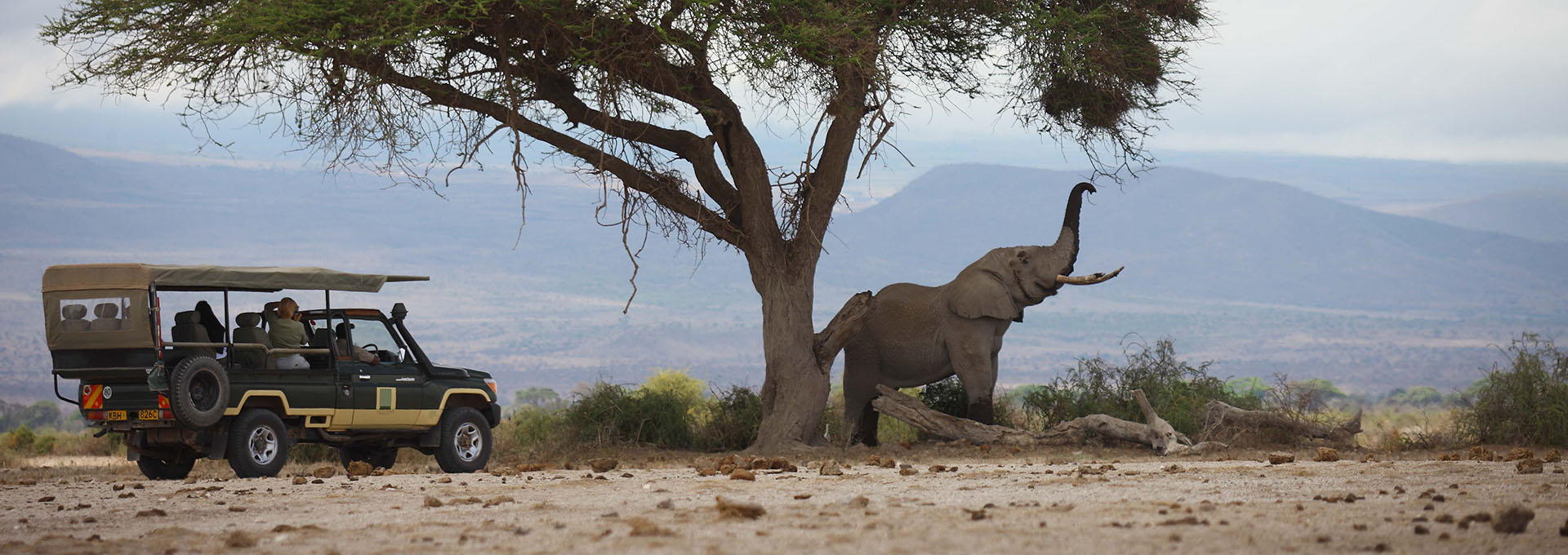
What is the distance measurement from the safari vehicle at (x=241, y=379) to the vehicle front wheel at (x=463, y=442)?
0.01m

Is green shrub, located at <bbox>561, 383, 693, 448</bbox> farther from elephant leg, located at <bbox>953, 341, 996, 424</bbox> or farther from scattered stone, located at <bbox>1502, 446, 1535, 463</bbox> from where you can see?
scattered stone, located at <bbox>1502, 446, 1535, 463</bbox>

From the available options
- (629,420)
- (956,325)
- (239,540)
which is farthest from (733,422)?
(239,540)

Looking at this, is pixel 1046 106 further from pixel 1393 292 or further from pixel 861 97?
pixel 1393 292

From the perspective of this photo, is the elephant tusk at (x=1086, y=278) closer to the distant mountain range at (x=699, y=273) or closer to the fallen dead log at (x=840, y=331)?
the fallen dead log at (x=840, y=331)

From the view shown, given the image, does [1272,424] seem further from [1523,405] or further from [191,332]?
[191,332]

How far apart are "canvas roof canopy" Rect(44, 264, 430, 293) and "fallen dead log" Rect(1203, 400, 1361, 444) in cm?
978

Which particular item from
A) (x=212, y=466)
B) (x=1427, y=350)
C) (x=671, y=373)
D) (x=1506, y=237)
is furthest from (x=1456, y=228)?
(x=212, y=466)

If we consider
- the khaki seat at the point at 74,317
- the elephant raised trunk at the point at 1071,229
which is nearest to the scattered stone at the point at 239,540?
the khaki seat at the point at 74,317

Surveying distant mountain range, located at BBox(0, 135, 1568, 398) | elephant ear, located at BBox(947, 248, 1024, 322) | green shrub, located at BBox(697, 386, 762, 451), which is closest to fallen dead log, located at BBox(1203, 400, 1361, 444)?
elephant ear, located at BBox(947, 248, 1024, 322)

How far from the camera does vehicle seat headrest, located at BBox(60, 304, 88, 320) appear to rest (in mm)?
13648

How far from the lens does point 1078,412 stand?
19594mm

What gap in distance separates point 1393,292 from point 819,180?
166 m

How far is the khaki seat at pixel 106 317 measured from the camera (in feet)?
44.1

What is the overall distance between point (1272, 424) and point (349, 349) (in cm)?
1071
